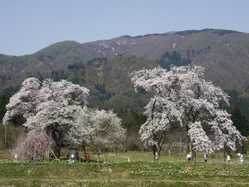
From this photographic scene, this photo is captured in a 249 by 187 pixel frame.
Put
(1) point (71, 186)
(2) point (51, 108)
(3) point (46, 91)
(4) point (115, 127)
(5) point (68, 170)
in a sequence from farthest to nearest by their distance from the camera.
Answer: (4) point (115, 127) < (3) point (46, 91) < (2) point (51, 108) < (5) point (68, 170) < (1) point (71, 186)

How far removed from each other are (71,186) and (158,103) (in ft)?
84.0

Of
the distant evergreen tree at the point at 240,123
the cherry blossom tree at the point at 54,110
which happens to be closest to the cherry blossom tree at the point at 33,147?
the cherry blossom tree at the point at 54,110

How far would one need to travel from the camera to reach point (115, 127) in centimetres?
9544

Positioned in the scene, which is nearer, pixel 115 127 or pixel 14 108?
pixel 14 108

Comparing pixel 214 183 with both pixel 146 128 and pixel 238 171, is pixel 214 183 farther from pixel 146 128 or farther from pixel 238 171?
pixel 146 128

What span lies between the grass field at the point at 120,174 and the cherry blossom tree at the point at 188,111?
13288 mm

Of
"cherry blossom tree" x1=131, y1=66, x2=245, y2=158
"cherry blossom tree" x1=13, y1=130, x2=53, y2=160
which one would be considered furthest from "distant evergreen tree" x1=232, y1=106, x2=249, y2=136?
"cherry blossom tree" x1=13, y1=130, x2=53, y2=160

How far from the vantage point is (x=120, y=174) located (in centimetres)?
4003

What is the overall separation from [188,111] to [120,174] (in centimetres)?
2122

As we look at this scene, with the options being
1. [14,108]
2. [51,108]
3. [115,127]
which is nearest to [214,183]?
[51,108]

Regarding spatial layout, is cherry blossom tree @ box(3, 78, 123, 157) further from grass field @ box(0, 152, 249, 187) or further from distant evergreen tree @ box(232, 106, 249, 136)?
distant evergreen tree @ box(232, 106, 249, 136)

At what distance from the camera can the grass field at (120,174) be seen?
119 ft

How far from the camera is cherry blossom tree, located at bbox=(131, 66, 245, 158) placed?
57.4 meters

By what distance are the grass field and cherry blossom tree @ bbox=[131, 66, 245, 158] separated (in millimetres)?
13288
